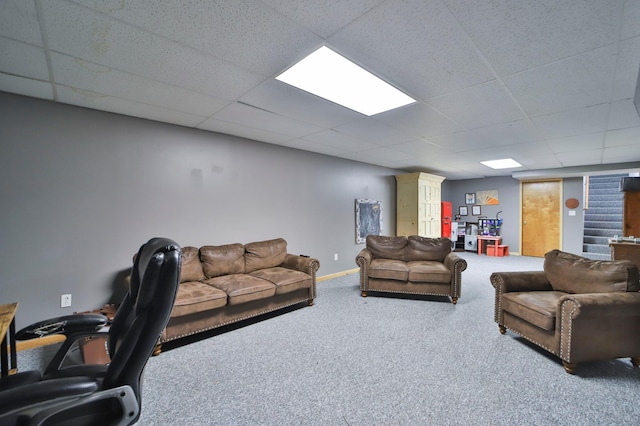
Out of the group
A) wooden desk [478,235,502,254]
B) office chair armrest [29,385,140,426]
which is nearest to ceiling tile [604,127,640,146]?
wooden desk [478,235,502,254]

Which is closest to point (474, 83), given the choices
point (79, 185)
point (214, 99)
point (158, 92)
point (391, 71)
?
point (391, 71)

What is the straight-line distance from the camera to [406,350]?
8.16ft

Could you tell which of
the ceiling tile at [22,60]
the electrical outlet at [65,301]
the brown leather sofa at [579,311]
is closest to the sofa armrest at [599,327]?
the brown leather sofa at [579,311]

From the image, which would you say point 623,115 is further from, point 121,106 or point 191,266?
point 121,106

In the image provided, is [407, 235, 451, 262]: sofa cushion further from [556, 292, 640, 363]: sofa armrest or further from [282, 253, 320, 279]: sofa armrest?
[556, 292, 640, 363]: sofa armrest

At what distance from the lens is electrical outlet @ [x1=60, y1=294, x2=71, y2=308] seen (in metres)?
2.69

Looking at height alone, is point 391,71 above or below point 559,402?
above

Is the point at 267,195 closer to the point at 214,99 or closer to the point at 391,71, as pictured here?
the point at 214,99

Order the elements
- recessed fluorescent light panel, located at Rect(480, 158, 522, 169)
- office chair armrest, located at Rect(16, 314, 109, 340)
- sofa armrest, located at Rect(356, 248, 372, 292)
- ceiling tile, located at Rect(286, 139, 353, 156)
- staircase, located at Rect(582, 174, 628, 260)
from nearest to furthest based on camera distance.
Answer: office chair armrest, located at Rect(16, 314, 109, 340)
sofa armrest, located at Rect(356, 248, 372, 292)
ceiling tile, located at Rect(286, 139, 353, 156)
recessed fluorescent light panel, located at Rect(480, 158, 522, 169)
staircase, located at Rect(582, 174, 628, 260)

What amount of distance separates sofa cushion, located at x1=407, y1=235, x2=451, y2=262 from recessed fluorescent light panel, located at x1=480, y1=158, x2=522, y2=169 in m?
2.50

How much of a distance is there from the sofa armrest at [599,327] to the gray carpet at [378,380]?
174 mm

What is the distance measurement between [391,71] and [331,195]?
10.7 ft

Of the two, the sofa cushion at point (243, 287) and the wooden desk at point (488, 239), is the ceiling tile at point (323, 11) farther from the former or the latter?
the wooden desk at point (488, 239)

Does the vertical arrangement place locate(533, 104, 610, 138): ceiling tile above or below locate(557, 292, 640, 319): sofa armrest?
above
